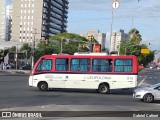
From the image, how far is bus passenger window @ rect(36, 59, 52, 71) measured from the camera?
28.4 m

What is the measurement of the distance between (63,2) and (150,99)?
15004 centimetres

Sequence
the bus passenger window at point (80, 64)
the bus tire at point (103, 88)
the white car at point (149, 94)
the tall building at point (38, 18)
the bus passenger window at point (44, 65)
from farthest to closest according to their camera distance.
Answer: the tall building at point (38, 18) → the bus passenger window at point (44, 65) → the bus tire at point (103, 88) → the bus passenger window at point (80, 64) → the white car at point (149, 94)

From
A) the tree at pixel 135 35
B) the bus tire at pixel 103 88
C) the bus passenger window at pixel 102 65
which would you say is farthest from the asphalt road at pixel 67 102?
the tree at pixel 135 35

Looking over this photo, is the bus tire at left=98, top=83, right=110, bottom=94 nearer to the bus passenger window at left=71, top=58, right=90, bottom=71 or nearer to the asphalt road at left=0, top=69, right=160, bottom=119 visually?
the bus passenger window at left=71, top=58, right=90, bottom=71

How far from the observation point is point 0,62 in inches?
3270

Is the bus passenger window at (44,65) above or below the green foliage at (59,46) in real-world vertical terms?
below

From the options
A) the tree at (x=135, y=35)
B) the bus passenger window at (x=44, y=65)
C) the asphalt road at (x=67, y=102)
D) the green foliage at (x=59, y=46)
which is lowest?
the asphalt road at (x=67, y=102)

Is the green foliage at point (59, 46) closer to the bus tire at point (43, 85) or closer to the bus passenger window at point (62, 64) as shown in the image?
the bus tire at point (43, 85)

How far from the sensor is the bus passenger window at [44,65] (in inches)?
1117

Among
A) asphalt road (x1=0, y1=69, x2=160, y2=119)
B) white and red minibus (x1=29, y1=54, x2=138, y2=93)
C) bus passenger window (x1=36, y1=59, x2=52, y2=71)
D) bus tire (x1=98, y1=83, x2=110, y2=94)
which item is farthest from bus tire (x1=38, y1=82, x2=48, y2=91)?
bus tire (x1=98, y1=83, x2=110, y2=94)

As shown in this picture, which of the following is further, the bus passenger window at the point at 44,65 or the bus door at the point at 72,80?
the bus passenger window at the point at 44,65

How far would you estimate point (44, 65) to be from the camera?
28406mm

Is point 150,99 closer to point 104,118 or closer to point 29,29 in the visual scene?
point 104,118

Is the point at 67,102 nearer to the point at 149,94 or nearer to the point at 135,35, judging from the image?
the point at 149,94
